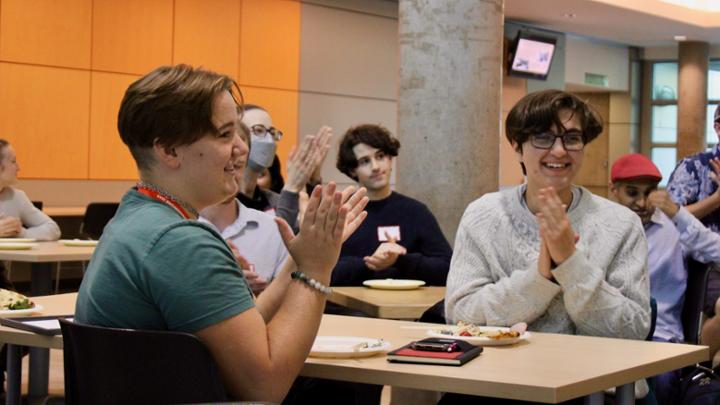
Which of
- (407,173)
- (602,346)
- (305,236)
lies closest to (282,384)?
(305,236)

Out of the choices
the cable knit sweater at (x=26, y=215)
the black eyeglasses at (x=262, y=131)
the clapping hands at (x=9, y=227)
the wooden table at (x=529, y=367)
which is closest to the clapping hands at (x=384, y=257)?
the black eyeglasses at (x=262, y=131)

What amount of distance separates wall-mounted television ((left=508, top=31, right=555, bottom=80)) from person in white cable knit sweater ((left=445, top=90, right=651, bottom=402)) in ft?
38.3

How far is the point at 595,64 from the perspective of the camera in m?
→ 17.0

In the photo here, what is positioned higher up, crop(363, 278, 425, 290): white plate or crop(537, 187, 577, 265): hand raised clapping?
crop(537, 187, 577, 265): hand raised clapping

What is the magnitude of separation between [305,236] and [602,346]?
0.84 meters

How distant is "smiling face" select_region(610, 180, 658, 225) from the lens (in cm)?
412

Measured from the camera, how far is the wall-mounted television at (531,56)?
571 inches

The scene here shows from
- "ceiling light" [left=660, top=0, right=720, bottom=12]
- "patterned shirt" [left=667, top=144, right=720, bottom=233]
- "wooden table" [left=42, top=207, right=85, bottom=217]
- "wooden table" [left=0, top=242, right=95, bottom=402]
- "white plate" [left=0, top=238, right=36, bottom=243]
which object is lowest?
"wooden table" [left=0, top=242, right=95, bottom=402]

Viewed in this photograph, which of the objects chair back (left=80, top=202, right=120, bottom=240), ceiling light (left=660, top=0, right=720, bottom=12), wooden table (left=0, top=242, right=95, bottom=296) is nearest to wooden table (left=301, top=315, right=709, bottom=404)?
wooden table (left=0, top=242, right=95, bottom=296)

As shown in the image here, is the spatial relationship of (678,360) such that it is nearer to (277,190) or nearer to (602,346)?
(602,346)

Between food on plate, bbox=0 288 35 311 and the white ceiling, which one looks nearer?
food on plate, bbox=0 288 35 311

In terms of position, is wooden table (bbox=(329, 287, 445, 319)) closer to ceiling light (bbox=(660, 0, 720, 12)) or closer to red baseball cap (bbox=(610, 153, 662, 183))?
red baseball cap (bbox=(610, 153, 662, 183))

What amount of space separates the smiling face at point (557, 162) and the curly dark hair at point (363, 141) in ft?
6.16

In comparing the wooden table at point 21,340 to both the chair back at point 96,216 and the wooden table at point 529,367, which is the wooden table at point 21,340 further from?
the chair back at point 96,216
